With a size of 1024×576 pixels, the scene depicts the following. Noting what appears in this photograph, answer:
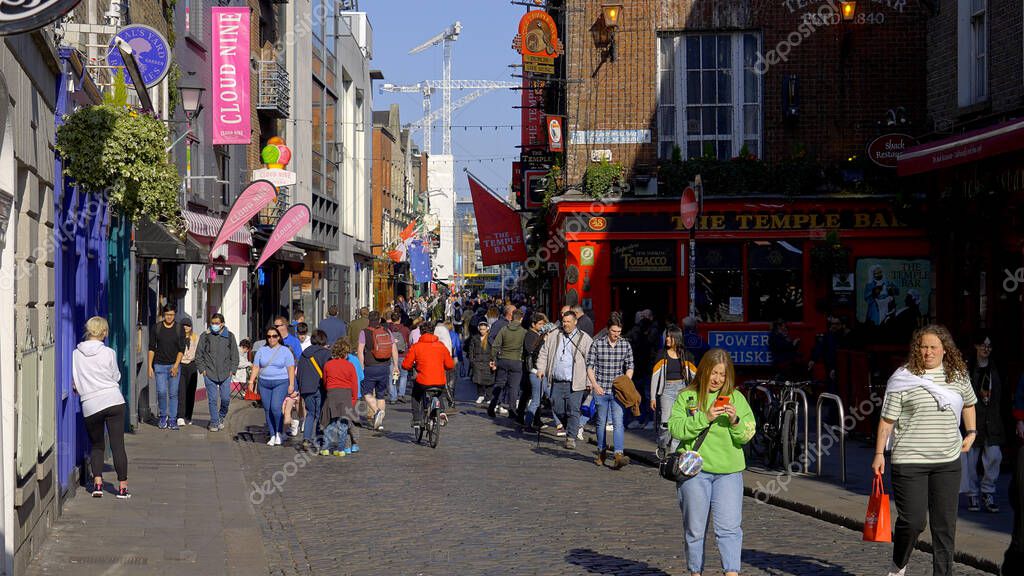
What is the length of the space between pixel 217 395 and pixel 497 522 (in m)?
9.24

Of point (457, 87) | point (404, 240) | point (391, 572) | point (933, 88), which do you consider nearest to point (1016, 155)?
point (933, 88)

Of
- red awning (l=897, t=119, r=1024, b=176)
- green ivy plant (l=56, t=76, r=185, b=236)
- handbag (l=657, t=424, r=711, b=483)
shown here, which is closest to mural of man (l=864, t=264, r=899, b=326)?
red awning (l=897, t=119, r=1024, b=176)

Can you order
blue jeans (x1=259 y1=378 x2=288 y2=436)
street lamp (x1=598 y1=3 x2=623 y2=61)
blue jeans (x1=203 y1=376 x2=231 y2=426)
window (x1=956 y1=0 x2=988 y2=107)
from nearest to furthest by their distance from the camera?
blue jeans (x1=259 y1=378 x2=288 y2=436), window (x1=956 y1=0 x2=988 y2=107), blue jeans (x1=203 y1=376 x2=231 y2=426), street lamp (x1=598 y1=3 x2=623 y2=61)

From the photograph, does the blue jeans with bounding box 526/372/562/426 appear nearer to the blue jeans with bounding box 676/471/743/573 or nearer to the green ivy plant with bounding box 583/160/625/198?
the green ivy plant with bounding box 583/160/625/198

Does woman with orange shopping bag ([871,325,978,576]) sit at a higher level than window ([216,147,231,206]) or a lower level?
lower

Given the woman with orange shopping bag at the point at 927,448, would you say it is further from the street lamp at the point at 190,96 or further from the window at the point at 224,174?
the window at the point at 224,174

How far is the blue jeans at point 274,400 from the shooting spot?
17.7m

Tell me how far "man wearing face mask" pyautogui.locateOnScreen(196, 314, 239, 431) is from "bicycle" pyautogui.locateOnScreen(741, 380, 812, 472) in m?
7.99

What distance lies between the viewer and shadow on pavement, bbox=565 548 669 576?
935 centimetres

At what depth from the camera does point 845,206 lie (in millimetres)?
26438

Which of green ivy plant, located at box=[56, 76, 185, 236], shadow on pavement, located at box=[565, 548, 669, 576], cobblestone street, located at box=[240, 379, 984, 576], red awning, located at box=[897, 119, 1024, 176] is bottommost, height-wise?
cobblestone street, located at box=[240, 379, 984, 576]

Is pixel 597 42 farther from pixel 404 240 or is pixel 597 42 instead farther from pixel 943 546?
pixel 404 240

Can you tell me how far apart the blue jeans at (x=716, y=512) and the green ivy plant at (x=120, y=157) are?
260 inches

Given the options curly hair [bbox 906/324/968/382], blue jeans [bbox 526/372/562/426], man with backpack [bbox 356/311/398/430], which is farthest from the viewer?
man with backpack [bbox 356/311/398/430]
